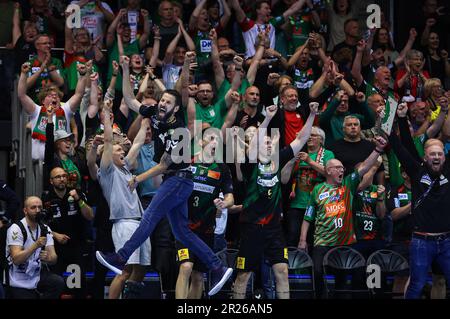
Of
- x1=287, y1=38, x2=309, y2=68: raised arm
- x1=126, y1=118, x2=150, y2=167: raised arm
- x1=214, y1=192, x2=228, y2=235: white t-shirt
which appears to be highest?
x1=287, y1=38, x2=309, y2=68: raised arm

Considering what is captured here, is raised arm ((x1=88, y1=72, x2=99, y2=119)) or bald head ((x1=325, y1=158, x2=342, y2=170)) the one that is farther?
raised arm ((x1=88, y1=72, x2=99, y2=119))

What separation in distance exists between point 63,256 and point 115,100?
3.00 meters

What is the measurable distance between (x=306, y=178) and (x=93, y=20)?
15.3 ft

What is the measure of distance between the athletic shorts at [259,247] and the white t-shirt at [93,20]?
5267mm

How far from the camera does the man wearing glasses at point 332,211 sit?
15109mm

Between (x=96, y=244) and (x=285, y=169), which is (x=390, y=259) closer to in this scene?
(x=285, y=169)

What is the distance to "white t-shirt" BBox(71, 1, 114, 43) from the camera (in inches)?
730

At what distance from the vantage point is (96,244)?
48.6 feet

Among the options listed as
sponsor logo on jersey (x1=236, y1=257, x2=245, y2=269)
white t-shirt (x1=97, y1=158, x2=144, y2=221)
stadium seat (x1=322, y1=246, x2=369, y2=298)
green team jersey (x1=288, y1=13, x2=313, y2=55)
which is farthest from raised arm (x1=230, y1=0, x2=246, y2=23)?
sponsor logo on jersey (x1=236, y1=257, x2=245, y2=269)

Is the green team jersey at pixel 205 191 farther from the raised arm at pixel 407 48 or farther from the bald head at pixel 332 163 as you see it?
the raised arm at pixel 407 48

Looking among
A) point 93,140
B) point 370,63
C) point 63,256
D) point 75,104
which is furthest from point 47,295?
point 370,63

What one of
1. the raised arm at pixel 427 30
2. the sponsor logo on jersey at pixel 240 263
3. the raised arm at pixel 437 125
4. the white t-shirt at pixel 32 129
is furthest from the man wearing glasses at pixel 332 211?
the raised arm at pixel 427 30

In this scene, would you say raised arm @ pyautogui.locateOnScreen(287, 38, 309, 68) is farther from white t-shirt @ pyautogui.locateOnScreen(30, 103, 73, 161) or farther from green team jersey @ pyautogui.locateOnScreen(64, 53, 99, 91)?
white t-shirt @ pyautogui.locateOnScreen(30, 103, 73, 161)

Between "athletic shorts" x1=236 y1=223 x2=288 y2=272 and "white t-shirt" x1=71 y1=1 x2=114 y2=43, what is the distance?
5.27 meters
